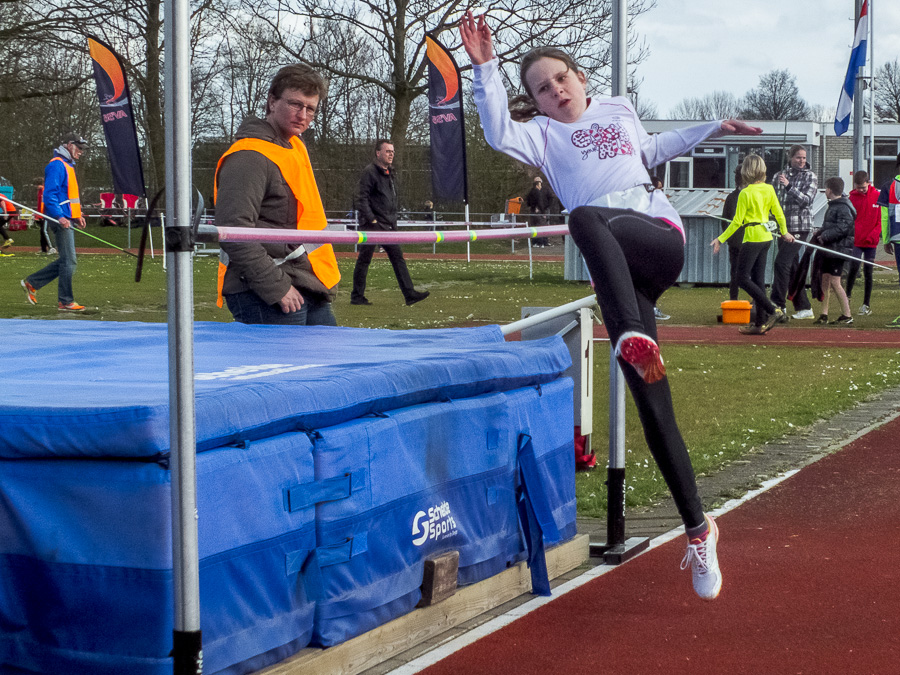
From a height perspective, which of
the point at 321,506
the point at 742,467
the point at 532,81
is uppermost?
the point at 532,81

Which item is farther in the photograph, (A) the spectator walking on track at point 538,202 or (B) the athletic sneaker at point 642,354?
(A) the spectator walking on track at point 538,202

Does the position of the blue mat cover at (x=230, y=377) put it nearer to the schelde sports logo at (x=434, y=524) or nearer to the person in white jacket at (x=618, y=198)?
the schelde sports logo at (x=434, y=524)

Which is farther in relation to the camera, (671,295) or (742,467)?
(671,295)

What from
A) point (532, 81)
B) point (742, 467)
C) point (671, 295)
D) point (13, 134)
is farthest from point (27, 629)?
point (13, 134)

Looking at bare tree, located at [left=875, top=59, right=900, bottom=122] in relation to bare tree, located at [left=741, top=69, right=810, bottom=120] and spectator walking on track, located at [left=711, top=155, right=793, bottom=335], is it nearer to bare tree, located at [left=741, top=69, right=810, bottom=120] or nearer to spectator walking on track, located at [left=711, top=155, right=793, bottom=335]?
bare tree, located at [left=741, top=69, right=810, bottom=120]

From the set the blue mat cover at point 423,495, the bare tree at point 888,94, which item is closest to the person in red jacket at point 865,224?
the blue mat cover at point 423,495

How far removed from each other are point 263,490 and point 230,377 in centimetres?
59

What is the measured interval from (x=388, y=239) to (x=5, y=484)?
2.23 meters

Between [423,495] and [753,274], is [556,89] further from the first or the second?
[753,274]

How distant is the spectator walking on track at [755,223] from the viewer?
44.9ft

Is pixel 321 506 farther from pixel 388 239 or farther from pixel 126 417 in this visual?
pixel 388 239

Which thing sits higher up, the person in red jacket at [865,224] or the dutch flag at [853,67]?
the dutch flag at [853,67]

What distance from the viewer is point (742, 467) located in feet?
21.9

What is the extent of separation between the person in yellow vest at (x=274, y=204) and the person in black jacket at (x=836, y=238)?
37.0ft
